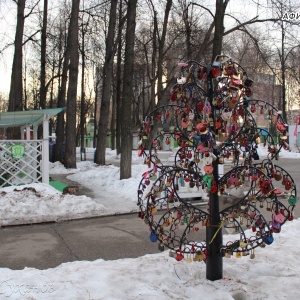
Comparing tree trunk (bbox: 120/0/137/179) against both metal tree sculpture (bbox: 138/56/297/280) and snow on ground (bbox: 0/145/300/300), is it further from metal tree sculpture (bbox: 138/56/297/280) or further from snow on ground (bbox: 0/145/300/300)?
metal tree sculpture (bbox: 138/56/297/280)

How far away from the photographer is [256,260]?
14.1ft

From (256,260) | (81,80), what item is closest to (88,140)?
(81,80)

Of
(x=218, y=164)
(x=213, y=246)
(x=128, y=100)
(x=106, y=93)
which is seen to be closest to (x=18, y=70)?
(x=106, y=93)

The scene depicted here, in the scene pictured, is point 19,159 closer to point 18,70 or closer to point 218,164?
point 18,70

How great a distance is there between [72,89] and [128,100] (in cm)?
582

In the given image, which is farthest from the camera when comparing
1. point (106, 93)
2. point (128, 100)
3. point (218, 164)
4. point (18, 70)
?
point (106, 93)

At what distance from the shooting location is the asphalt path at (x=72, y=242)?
4.97 m

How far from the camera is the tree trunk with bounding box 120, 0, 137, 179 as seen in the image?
11.3 metres

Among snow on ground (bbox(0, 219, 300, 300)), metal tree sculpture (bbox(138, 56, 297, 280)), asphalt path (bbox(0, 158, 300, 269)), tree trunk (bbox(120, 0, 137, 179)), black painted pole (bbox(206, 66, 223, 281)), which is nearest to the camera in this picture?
snow on ground (bbox(0, 219, 300, 300))

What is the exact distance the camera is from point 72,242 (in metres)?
5.80

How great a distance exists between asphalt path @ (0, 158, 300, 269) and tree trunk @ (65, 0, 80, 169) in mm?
9426

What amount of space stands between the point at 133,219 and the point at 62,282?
4026 millimetres

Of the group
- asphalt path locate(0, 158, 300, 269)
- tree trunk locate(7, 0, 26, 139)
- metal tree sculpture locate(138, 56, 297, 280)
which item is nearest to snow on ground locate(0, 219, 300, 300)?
metal tree sculpture locate(138, 56, 297, 280)

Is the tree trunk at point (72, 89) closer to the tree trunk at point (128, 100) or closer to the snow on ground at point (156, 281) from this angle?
the tree trunk at point (128, 100)
